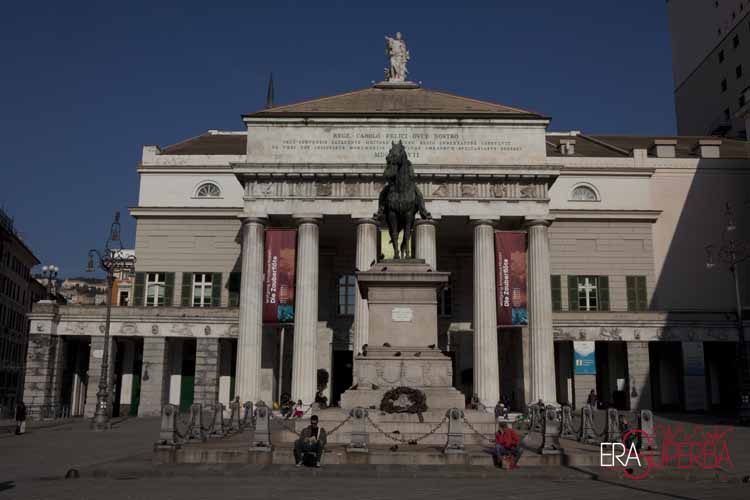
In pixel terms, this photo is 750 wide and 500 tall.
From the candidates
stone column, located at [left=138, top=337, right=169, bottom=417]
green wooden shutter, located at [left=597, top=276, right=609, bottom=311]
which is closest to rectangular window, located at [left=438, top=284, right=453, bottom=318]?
green wooden shutter, located at [left=597, top=276, right=609, bottom=311]

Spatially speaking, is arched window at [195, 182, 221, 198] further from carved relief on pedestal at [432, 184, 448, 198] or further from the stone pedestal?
the stone pedestal

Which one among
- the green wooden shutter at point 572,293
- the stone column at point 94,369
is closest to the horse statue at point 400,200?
the green wooden shutter at point 572,293

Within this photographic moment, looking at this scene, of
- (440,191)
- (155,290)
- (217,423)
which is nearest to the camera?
(217,423)

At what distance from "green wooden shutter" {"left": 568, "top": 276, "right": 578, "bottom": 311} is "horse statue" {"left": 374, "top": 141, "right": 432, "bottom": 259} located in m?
29.9

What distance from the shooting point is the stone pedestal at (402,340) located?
732 inches

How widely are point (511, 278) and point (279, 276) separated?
41.8 feet

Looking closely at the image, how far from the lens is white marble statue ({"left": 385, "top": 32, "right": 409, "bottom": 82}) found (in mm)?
47312

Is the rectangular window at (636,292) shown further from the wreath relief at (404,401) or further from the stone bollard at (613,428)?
the wreath relief at (404,401)

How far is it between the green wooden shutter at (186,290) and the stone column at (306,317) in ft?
38.2

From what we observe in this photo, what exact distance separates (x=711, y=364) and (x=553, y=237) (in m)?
14.0

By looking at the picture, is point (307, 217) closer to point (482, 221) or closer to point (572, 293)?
point (482, 221)

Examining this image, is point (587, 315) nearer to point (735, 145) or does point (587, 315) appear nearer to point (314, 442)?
point (735, 145)

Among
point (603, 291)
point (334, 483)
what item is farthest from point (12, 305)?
point (334, 483)

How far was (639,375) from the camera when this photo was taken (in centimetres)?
4625
